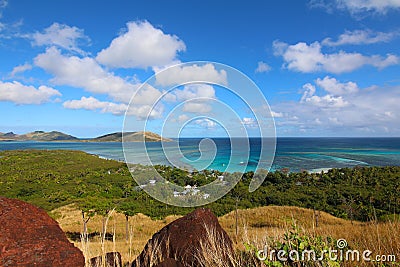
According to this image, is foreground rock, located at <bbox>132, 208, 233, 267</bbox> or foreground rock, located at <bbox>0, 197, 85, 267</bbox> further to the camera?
foreground rock, located at <bbox>132, 208, 233, 267</bbox>

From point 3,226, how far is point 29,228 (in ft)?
0.84

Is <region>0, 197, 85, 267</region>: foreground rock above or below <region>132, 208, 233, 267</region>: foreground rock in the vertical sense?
above

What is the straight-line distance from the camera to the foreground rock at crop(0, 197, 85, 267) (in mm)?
2924

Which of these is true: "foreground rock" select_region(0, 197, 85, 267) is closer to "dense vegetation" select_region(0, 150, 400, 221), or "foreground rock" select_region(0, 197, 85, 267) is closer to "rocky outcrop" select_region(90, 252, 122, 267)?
"rocky outcrop" select_region(90, 252, 122, 267)

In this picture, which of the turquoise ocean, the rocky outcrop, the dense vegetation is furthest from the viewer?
the dense vegetation

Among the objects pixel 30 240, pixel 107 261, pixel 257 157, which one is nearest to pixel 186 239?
pixel 107 261

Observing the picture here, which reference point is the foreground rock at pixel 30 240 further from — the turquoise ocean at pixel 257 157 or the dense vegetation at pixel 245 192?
the dense vegetation at pixel 245 192

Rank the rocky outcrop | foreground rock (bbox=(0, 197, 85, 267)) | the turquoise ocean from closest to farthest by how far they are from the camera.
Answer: foreground rock (bbox=(0, 197, 85, 267)), the rocky outcrop, the turquoise ocean

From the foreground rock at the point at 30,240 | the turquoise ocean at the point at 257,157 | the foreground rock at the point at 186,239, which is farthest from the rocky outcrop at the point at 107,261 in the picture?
the turquoise ocean at the point at 257,157

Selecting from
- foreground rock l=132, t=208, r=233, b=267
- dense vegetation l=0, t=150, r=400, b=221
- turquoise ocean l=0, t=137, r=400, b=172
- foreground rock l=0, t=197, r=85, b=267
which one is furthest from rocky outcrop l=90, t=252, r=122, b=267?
dense vegetation l=0, t=150, r=400, b=221

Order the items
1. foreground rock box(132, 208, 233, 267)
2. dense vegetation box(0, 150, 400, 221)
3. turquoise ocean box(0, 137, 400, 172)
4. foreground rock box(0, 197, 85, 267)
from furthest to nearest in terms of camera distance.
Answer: dense vegetation box(0, 150, 400, 221) → turquoise ocean box(0, 137, 400, 172) → foreground rock box(132, 208, 233, 267) → foreground rock box(0, 197, 85, 267)

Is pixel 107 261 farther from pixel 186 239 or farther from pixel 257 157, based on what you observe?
pixel 257 157

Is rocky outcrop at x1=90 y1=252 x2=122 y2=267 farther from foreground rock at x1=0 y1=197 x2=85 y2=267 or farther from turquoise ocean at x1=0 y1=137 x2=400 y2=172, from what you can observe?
turquoise ocean at x1=0 y1=137 x2=400 y2=172

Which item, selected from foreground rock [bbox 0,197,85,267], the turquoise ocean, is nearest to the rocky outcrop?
foreground rock [bbox 0,197,85,267]
